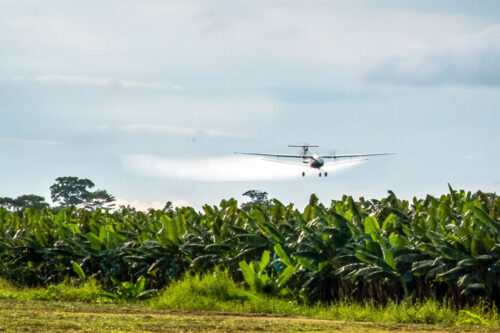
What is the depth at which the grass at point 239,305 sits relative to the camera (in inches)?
543

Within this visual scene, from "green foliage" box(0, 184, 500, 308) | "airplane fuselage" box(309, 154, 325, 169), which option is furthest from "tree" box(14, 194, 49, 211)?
"green foliage" box(0, 184, 500, 308)

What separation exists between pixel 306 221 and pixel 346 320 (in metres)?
4.48

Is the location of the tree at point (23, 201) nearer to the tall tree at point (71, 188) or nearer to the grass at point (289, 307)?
the tall tree at point (71, 188)

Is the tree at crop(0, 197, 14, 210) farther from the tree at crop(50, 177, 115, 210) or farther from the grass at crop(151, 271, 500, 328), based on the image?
the grass at crop(151, 271, 500, 328)

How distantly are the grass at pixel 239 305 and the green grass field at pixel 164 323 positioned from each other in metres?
0.41

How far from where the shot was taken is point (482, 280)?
14.2 meters

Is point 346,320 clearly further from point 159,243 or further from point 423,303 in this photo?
point 159,243

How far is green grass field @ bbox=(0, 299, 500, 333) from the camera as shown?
39.1 feet

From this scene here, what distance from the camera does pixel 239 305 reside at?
52.5ft

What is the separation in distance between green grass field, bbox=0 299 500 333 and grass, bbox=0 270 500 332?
1.33ft

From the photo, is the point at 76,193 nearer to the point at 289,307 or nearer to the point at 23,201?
the point at 23,201

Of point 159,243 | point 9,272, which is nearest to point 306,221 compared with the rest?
point 159,243

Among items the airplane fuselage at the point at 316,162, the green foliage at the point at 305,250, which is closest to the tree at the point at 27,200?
the airplane fuselage at the point at 316,162

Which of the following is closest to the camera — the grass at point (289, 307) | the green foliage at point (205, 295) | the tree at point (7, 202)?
the grass at point (289, 307)
